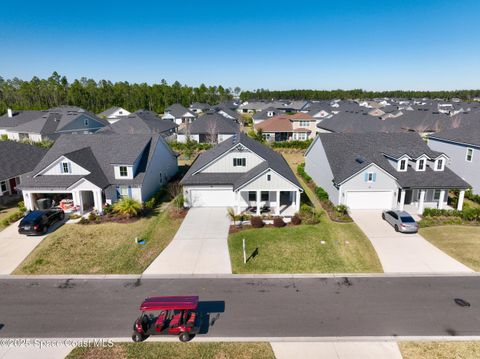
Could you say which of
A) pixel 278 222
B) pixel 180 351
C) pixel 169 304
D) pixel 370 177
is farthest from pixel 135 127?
pixel 180 351

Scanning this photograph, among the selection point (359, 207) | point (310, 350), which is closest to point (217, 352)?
point (310, 350)

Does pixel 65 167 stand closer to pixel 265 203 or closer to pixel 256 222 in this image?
pixel 256 222

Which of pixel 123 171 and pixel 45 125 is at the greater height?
pixel 45 125

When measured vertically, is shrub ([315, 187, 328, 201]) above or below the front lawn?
above

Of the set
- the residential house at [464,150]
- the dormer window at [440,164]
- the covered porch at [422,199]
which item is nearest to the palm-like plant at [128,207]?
the covered porch at [422,199]

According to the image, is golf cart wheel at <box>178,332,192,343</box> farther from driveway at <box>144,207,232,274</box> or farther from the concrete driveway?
the concrete driveway

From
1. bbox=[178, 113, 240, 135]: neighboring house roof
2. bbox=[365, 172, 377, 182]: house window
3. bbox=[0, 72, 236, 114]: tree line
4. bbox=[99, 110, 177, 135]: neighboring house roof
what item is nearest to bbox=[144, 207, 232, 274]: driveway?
bbox=[365, 172, 377, 182]: house window
